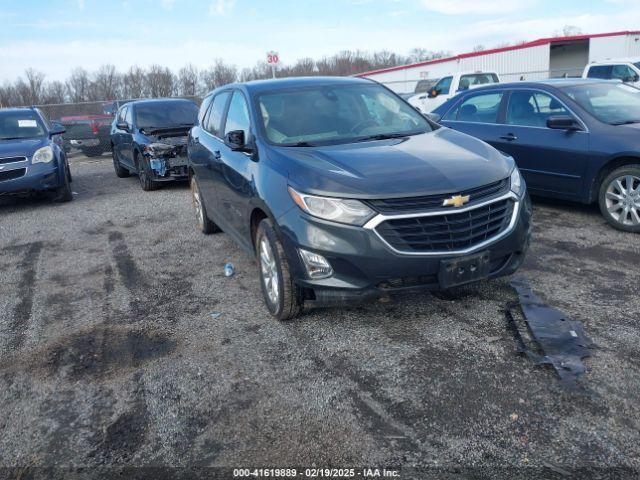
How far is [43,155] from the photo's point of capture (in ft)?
→ 30.8

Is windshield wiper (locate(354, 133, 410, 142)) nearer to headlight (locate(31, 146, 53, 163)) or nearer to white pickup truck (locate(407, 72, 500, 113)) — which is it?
headlight (locate(31, 146, 53, 163))

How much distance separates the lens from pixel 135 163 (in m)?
11.1

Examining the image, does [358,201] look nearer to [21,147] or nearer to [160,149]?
[160,149]

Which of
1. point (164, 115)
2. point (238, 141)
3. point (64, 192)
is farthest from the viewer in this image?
point (164, 115)

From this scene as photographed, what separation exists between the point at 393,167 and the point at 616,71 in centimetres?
1514

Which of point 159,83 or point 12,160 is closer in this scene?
point 12,160

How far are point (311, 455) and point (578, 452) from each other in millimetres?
1248

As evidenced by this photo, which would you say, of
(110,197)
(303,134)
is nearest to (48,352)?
(303,134)

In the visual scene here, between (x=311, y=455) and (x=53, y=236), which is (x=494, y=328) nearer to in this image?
(x=311, y=455)

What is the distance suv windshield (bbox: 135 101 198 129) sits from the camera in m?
10.8

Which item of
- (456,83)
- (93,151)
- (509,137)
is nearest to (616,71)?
(456,83)

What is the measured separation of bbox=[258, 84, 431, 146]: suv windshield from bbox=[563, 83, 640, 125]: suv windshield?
247 cm

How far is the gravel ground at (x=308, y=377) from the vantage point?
2.78 m

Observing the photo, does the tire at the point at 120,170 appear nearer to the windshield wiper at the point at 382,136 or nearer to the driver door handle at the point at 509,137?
the driver door handle at the point at 509,137
